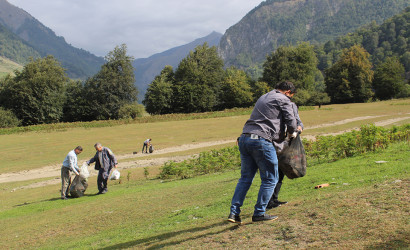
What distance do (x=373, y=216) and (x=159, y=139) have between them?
3407 centimetres

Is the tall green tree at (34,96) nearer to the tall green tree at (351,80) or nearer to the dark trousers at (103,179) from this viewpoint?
the tall green tree at (351,80)

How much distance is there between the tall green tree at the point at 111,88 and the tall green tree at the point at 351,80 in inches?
2110

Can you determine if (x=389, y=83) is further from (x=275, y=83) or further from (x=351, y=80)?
(x=275, y=83)

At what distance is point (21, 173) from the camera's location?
23.2 meters

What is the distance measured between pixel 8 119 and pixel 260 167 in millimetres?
75034

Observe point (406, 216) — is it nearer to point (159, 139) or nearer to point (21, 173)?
point (21, 173)

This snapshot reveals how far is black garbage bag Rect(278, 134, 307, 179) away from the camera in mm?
5664

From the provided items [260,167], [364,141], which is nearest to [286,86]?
[260,167]

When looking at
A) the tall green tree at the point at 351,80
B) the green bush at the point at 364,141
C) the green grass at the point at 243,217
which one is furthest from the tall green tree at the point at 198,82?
the green grass at the point at 243,217

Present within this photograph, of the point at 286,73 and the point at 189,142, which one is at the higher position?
the point at 286,73

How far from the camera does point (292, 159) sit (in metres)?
5.69

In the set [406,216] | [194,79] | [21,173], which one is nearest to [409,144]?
[406,216]

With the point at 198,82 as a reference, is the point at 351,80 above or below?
below

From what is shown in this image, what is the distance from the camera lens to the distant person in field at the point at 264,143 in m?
5.27
